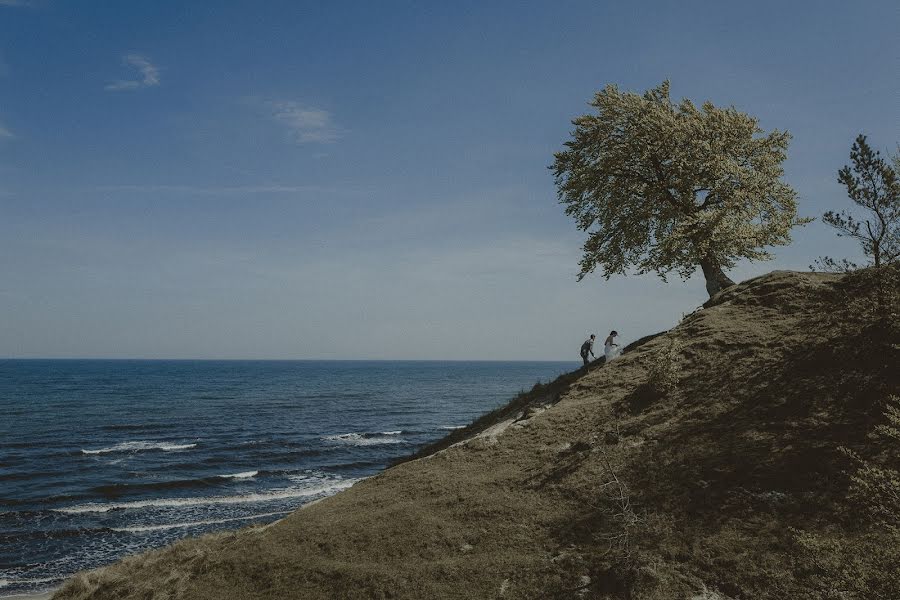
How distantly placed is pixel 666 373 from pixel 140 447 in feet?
161

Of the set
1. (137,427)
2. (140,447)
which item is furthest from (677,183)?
(137,427)

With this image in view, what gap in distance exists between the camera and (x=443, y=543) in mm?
12672

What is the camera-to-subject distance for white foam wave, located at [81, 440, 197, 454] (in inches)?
1799

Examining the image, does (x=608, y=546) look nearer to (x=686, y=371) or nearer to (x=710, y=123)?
(x=686, y=371)

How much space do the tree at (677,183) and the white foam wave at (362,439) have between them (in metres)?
31.3

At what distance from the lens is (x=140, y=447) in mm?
47812

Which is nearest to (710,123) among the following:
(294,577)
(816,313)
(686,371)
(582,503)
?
(816,313)

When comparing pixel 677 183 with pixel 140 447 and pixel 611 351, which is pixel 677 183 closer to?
pixel 611 351

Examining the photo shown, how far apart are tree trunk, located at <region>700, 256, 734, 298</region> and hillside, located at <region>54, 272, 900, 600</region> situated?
7.27 meters

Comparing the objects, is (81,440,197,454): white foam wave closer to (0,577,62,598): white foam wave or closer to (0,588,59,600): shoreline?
(0,577,62,598): white foam wave

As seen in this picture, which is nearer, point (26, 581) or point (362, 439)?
point (26, 581)

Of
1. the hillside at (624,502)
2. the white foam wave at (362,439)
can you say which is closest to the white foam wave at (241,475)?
the white foam wave at (362,439)

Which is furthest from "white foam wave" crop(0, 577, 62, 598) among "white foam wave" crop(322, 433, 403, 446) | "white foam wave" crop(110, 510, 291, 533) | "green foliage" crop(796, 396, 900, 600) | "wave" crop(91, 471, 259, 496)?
"white foam wave" crop(322, 433, 403, 446)

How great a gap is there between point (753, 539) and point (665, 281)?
20.6 m
